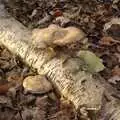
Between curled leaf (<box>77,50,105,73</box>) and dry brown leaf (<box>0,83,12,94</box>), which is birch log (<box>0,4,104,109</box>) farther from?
dry brown leaf (<box>0,83,12,94</box>)

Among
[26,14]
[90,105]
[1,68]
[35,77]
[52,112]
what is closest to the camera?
[90,105]

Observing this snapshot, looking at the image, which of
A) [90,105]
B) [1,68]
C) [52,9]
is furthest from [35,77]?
[52,9]

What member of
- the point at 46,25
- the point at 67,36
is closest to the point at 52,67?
the point at 67,36

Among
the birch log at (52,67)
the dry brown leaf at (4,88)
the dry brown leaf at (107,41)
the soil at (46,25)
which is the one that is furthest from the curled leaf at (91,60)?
the dry brown leaf at (4,88)

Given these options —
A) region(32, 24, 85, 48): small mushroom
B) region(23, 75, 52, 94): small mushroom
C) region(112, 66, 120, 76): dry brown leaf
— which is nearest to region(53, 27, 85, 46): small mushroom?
region(32, 24, 85, 48): small mushroom

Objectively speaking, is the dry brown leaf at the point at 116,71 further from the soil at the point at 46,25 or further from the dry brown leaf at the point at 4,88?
the dry brown leaf at the point at 4,88

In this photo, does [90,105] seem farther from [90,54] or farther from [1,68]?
[1,68]
